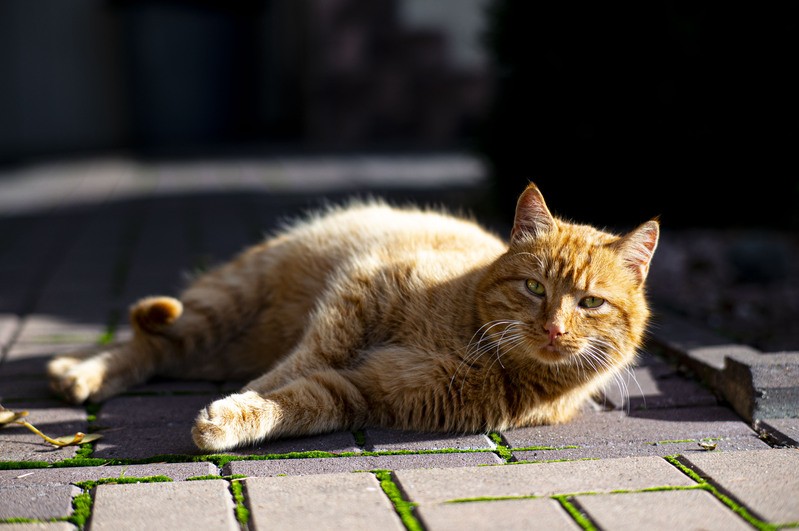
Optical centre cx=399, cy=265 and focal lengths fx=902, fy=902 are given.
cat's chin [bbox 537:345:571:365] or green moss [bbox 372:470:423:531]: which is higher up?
cat's chin [bbox 537:345:571:365]

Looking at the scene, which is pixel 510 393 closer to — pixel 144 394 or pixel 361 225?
pixel 361 225

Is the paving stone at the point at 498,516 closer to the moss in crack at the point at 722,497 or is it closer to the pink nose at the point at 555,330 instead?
the moss in crack at the point at 722,497

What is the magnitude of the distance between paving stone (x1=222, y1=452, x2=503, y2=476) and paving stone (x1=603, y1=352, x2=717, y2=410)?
77cm

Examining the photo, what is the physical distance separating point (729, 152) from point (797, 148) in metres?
0.48

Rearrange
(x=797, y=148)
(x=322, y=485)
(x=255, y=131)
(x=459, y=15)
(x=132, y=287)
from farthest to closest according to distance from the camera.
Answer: (x=255, y=131)
(x=459, y=15)
(x=797, y=148)
(x=132, y=287)
(x=322, y=485)

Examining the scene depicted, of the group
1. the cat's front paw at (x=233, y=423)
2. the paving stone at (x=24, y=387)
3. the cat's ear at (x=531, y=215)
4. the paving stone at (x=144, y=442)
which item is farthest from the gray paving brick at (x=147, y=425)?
the cat's ear at (x=531, y=215)

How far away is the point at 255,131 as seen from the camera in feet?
44.7

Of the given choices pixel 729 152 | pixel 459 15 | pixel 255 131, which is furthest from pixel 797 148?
pixel 255 131

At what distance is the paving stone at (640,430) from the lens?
128 inches

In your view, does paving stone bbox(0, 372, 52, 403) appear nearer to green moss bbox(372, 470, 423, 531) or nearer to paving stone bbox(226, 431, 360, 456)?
paving stone bbox(226, 431, 360, 456)

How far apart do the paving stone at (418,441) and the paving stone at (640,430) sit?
123 mm

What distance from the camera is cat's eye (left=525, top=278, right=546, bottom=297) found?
3.30 m

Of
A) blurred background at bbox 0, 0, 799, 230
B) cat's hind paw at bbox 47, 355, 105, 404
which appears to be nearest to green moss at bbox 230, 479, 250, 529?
cat's hind paw at bbox 47, 355, 105, 404

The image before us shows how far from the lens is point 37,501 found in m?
2.65
